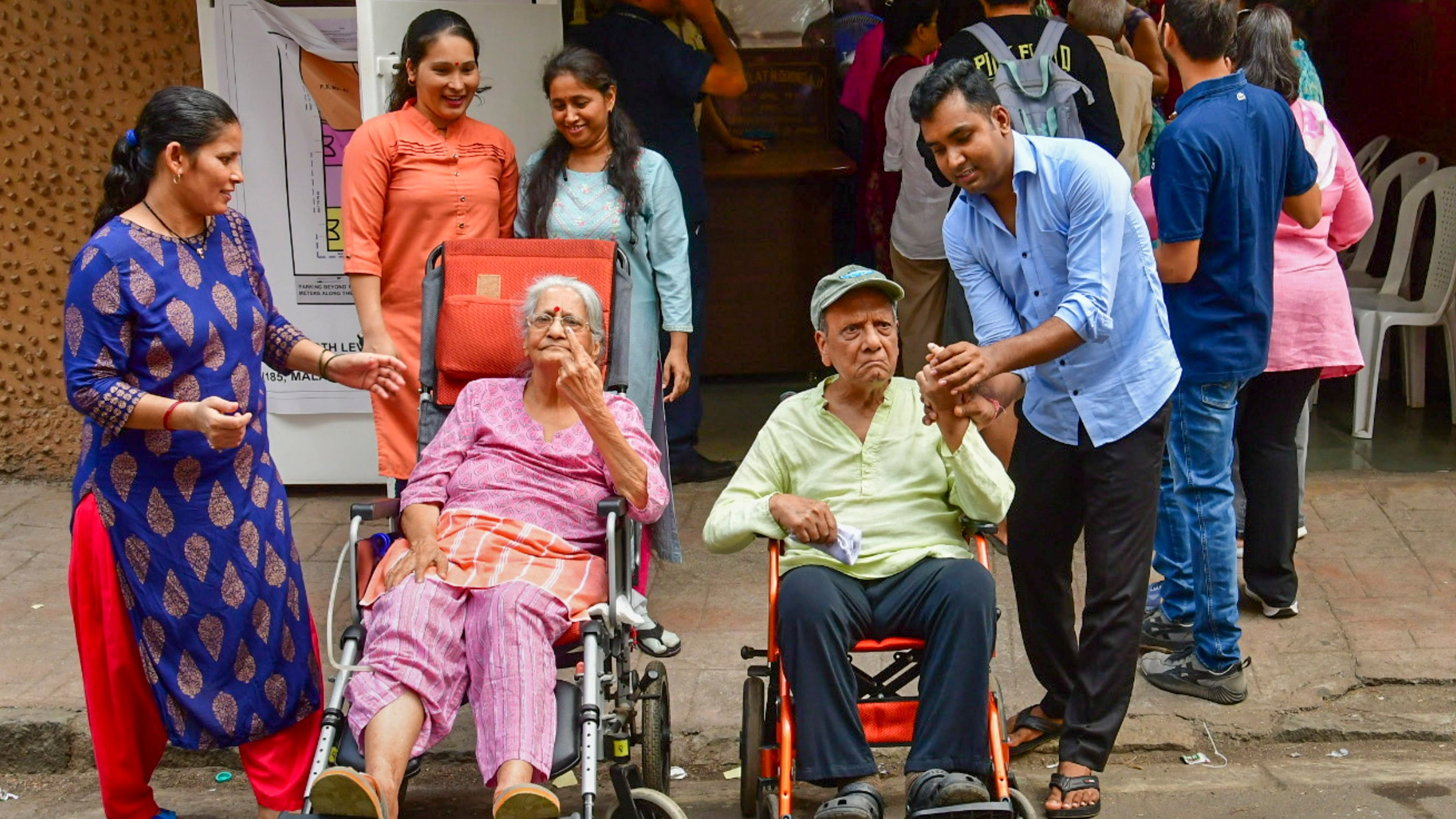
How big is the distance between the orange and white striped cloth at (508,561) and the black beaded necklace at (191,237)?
0.88 metres

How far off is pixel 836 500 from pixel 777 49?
15.8ft

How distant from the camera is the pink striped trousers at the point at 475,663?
3424mm

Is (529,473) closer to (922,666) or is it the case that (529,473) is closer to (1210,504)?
(922,666)

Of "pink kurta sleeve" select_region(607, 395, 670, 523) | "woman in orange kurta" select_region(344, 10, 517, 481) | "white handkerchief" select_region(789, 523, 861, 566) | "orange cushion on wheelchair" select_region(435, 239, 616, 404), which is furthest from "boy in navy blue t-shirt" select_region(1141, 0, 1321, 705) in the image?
"woman in orange kurta" select_region(344, 10, 517, 481)

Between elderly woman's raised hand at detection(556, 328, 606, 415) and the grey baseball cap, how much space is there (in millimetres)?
563

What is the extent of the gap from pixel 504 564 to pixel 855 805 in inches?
41.3

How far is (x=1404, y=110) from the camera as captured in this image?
7.77m

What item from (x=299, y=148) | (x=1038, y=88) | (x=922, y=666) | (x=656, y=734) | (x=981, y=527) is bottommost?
(x=656, y=734)

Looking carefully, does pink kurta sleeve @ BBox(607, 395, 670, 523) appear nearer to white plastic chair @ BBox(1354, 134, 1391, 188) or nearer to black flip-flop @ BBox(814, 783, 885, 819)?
black flip-flop @ BBox(814, 783, 885, 819)

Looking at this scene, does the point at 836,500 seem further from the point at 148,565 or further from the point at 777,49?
the point at 777,49

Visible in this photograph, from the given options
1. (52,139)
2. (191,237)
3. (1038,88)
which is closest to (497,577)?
(191,237)

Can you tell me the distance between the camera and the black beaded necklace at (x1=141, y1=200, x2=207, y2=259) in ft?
11.9

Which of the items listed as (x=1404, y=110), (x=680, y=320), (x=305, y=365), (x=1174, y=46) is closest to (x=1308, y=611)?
(x=1174, y=46)

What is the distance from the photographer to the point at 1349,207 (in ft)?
15.8
